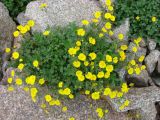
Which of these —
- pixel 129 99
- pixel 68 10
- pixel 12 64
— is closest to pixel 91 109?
pixel 129 99

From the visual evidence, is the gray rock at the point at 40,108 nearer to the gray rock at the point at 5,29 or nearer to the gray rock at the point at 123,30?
the gray rock at the point at 5,29

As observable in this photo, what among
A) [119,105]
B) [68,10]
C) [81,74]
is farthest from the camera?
[68,10]

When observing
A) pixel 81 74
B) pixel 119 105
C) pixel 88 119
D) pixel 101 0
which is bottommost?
pixel 88 119

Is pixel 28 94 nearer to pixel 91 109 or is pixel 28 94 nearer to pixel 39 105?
pixel 39 105

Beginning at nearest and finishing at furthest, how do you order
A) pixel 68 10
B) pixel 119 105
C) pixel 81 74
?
pixel 81 74, pixel 119 105, pixel 68 10

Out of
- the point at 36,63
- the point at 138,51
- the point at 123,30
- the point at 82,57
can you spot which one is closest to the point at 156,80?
the point at 138,51

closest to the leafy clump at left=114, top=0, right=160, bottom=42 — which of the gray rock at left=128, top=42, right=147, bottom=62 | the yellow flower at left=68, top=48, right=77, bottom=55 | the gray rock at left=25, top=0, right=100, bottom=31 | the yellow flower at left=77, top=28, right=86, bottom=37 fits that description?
the gray rock at left=128, top=42, right=147, bottom=62

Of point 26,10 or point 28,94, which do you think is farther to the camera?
point 26,10
